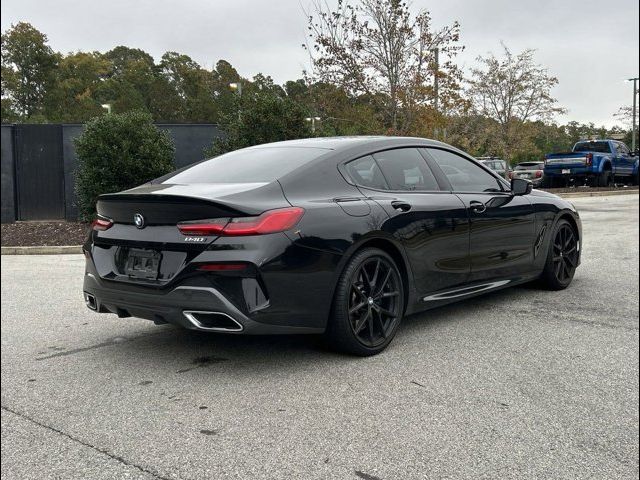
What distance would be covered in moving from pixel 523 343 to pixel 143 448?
273 cm

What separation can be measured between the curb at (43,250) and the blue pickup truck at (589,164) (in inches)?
706

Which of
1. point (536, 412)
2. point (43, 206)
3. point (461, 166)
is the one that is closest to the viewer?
point (536, 412)

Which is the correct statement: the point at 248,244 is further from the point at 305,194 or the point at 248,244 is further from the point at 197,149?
the point at 197,149

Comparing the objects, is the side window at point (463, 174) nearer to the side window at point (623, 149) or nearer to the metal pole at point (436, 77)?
the metal pole at point (436, 77)

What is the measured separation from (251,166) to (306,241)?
0.96 metres

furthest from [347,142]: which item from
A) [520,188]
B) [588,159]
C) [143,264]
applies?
[588,159]

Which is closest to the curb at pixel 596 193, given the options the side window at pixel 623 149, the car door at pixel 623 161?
the car door at pixel 623 161

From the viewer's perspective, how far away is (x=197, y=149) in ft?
48.1

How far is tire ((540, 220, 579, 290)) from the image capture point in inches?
234

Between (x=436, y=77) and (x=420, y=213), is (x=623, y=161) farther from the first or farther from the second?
(x=420, y=213)

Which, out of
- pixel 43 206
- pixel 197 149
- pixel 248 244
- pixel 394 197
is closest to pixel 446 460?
pixel 248 244

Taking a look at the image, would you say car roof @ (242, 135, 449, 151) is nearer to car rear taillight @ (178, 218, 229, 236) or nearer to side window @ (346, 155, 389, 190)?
side window @ (346, 155, 389, 190)

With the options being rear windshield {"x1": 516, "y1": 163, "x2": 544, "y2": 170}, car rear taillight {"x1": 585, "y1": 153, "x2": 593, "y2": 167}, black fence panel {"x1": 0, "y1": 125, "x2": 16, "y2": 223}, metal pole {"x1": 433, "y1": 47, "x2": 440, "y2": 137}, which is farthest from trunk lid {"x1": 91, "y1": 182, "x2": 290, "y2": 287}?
rear windshield {"x1": 516, "y1": 163, "x2": 544, "y2": 170}

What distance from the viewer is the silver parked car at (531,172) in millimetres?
Answer: 25188
